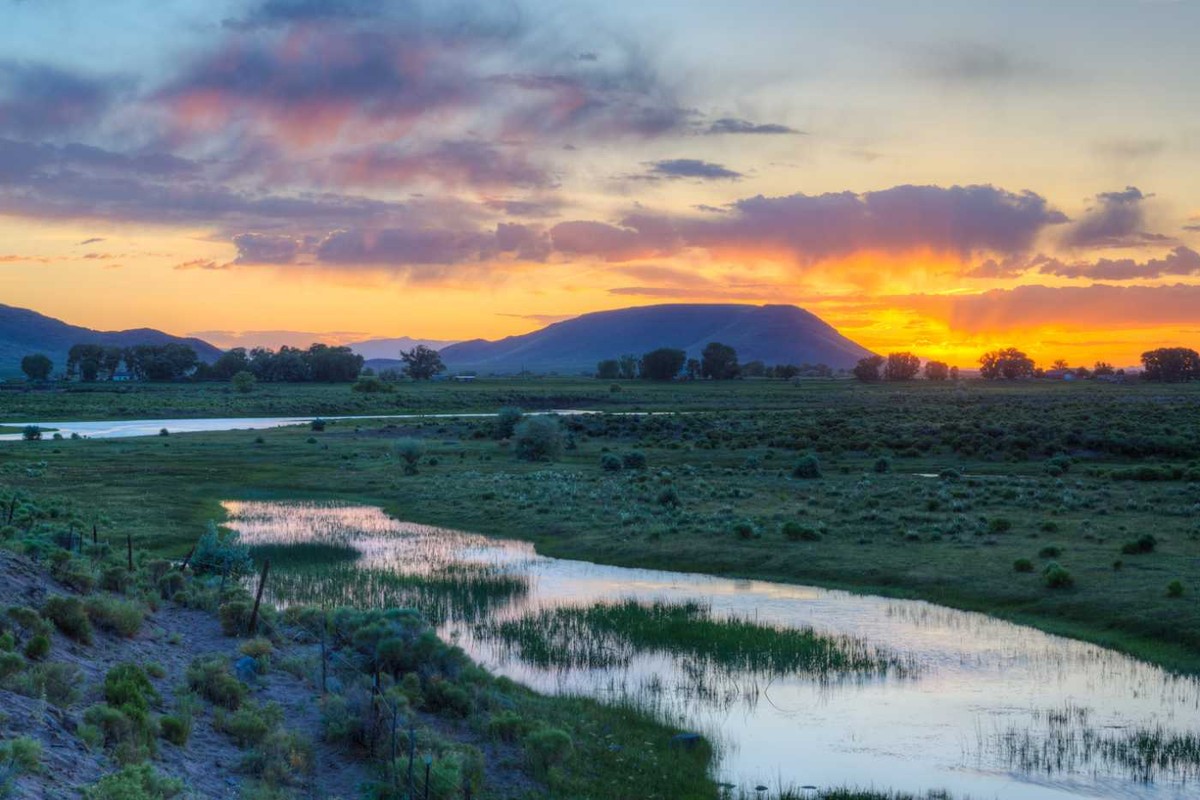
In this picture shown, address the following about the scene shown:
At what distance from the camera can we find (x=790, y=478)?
52.9 metres

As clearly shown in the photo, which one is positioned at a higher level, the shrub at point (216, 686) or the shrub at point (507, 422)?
the shrub at point (507, 422)

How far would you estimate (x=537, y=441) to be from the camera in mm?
65250

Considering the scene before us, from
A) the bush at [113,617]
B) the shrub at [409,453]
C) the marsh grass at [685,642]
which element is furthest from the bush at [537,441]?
the bush at [113,617]

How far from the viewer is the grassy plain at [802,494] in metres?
28.0

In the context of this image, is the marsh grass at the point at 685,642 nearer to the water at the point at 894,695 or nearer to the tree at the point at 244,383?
the water at the point at 894,695

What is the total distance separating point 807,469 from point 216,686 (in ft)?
139

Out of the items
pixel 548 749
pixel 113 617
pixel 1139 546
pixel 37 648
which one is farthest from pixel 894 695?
pixel 1139 546

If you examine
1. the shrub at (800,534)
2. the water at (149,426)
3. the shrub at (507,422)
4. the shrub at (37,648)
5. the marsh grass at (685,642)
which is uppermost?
the shrub at (507,422)

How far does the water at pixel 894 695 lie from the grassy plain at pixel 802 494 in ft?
7.84

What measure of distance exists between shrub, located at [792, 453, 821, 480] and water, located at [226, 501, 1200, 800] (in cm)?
2453

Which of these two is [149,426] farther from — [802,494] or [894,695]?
[894,695]

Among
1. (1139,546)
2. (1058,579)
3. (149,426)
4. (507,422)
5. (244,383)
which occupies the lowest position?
(1058,579)

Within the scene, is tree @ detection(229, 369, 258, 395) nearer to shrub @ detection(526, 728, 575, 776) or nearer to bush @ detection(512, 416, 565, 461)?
bush @ detection(512, 416, 565, 461)

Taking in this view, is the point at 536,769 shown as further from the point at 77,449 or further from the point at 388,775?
the point at 77,449
